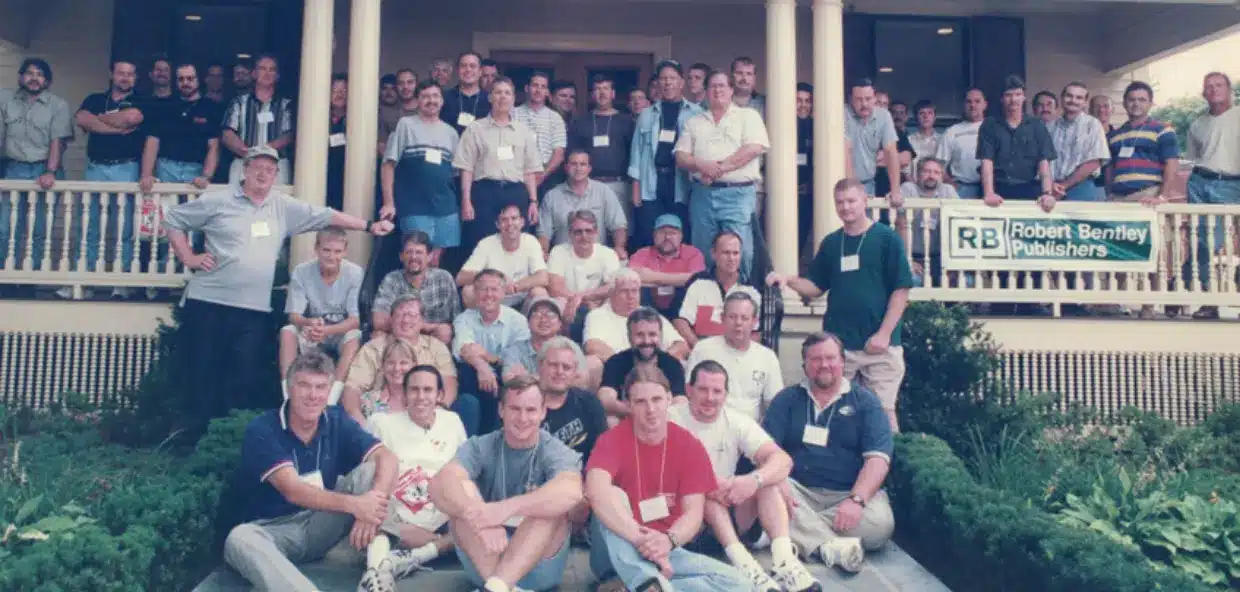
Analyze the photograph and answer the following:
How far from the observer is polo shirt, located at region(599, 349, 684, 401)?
20.9ft

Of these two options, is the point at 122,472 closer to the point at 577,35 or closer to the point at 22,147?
the point at 22,147

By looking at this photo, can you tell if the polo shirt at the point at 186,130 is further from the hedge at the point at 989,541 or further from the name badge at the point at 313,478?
the hedge at the point at 989,541

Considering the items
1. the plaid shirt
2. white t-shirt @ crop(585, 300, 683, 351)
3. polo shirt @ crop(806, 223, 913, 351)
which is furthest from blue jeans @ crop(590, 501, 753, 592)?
the plaid shirt

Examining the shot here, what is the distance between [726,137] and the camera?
26.9 feet

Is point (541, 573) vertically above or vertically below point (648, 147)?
below

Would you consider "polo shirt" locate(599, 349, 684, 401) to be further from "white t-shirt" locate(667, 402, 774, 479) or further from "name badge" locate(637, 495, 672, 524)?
"name badge" locate(637, 495, 672, 524)

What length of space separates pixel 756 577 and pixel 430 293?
332cm

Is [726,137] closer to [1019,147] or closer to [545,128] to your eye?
[545,128]

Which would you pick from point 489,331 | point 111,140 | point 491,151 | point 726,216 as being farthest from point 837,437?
point 111,140

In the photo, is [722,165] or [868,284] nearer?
[868,284]

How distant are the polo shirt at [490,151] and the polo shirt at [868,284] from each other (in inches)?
106

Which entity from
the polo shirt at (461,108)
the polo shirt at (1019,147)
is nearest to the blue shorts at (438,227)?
the polo shirt at (461,108)

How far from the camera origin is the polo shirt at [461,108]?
8.77 meters

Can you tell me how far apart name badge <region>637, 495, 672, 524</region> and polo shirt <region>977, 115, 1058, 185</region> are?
5420 millimetres
